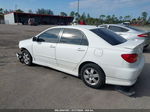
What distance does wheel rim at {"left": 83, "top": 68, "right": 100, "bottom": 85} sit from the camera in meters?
3.41

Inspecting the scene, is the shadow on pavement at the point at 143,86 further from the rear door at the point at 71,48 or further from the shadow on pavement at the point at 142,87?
the rear door at the point at 71,48

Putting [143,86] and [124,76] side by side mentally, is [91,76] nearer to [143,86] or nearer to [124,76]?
[124,76]

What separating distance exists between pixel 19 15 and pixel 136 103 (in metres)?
59.8

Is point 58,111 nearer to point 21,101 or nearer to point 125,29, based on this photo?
point 21,101

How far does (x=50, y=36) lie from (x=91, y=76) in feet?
6.42

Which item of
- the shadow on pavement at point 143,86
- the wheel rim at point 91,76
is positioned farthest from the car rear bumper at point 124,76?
the shadow on pavement at point 143,86

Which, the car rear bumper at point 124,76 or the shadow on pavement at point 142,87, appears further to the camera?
the shadow on pavement at point 142,87

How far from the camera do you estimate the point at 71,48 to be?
366cm

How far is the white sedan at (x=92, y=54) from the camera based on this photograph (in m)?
2.99

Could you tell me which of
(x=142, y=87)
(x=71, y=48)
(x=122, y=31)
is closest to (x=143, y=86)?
(x=142, y=87)

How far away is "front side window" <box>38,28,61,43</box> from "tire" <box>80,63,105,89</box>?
137cm

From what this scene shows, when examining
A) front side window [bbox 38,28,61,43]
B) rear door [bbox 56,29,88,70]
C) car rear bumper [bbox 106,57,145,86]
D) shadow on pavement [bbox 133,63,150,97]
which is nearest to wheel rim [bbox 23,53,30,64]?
front side window [bbox 38,28,61,43]

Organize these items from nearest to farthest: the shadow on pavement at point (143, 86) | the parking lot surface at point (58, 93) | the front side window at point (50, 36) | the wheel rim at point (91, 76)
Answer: the parking lot surface at point (58, 93) → the shadow on pavement at point (143, 86) → the wheel rim at point (91, 76) → the front side window at point (50, 36)

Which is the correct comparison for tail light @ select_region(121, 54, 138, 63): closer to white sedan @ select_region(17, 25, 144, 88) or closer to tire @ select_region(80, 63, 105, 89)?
white sedan @ select_region(17, 25, 144, 88)
